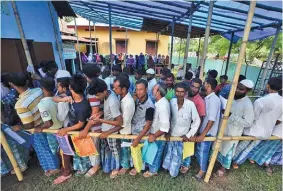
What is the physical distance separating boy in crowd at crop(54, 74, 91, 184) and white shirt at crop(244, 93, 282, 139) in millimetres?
2442

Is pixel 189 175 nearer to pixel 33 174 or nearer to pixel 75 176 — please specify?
pixel 75 176

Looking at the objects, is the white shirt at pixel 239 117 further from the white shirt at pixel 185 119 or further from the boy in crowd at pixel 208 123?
the white shirt at pixel 185 119

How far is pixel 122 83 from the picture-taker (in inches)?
87.4

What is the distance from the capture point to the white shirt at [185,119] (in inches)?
91.3

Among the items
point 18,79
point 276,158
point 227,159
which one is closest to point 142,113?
point 227,159

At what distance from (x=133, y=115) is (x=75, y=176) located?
56.9 inches

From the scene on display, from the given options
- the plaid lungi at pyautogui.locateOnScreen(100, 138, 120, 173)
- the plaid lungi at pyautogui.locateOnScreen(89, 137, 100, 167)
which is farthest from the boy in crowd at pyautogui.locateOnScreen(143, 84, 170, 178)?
the plaid lungi at pyautogui.locateOnScreen(89, 137, 100, 167)

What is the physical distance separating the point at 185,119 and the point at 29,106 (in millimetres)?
2148

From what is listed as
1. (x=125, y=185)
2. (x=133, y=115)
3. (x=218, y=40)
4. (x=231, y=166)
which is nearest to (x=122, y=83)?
(x=133, y=115)

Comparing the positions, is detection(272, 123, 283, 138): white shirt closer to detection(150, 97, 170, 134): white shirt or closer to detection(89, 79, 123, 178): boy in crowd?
detection(150, 97, 170, 134): white shirt

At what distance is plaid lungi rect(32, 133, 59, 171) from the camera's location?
99.5 inches

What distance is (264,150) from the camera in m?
2.81

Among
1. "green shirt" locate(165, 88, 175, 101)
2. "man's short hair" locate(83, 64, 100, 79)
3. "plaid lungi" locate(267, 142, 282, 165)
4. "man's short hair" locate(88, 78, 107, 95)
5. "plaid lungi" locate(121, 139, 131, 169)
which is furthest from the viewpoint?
"green shirt" locate(165, 88, 175, 101)

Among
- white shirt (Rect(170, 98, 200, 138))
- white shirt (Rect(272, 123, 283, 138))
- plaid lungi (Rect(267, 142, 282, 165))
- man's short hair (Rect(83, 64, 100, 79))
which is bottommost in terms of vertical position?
plaid lungi (Rect(267, 142, 282, 165))
